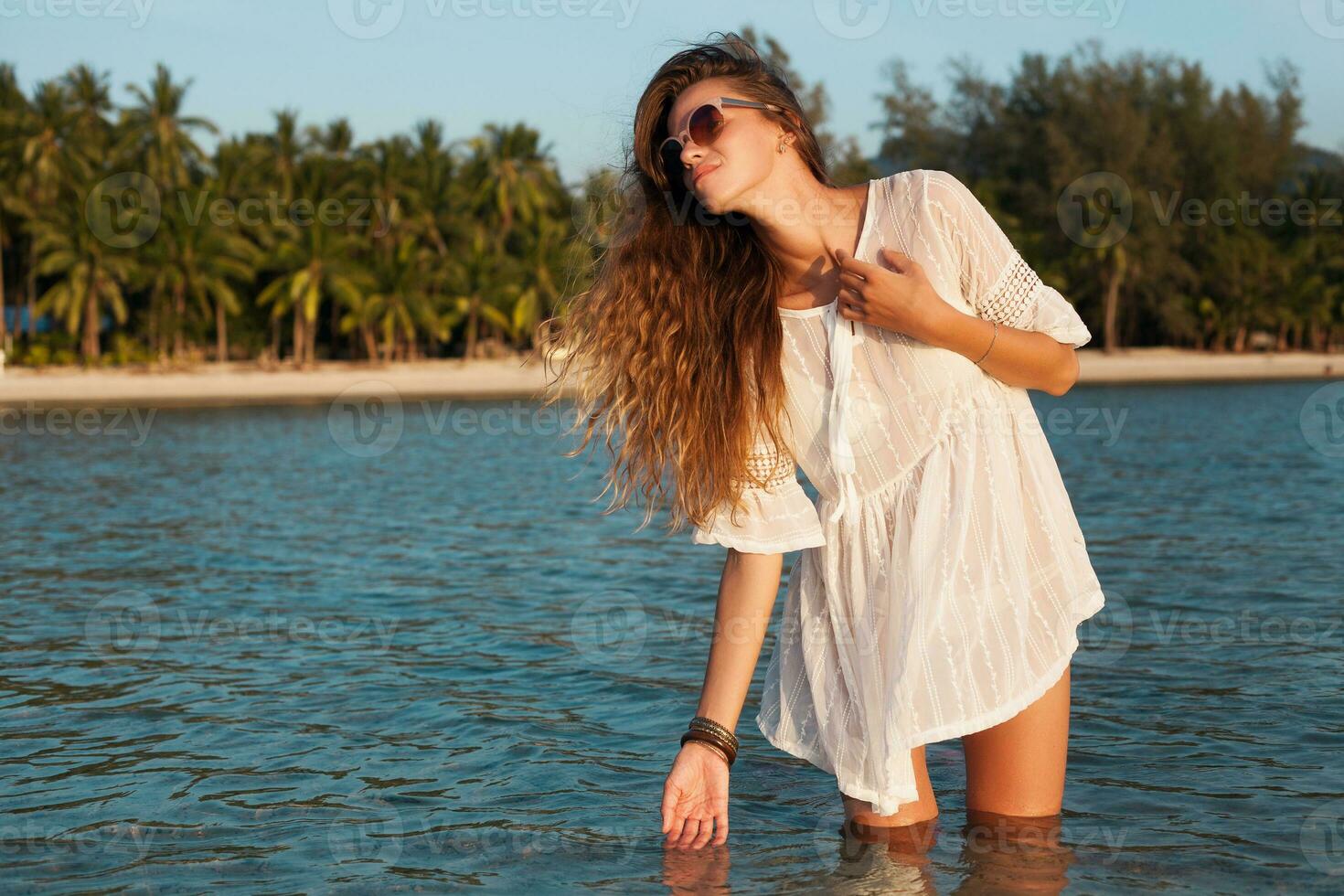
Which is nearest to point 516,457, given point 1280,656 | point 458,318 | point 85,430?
point 85,430

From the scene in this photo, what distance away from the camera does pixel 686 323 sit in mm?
3090

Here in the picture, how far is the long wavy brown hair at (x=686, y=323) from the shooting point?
301 cm

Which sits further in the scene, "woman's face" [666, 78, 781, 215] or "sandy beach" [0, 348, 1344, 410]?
"sandy beach" [0, 348, 1344, 410]

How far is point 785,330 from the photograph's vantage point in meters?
3.03

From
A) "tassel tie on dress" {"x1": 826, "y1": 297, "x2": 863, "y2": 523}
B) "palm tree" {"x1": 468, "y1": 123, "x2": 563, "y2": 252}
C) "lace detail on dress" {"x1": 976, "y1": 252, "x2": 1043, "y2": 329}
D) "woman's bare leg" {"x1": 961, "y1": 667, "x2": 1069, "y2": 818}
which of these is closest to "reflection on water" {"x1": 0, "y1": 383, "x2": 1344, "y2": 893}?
"woman's bare leg" {"x1": 961, "y1": 667, "x2": 1069, "y2": 818}

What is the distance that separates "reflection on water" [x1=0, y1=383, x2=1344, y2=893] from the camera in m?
4.16

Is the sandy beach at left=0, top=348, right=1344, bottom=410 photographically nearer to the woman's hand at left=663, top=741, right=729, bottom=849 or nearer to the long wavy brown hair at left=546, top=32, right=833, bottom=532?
the long wavy brown hair at left=546, top=32, right=833, bottom=532

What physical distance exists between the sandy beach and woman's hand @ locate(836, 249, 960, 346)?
35.8 meters

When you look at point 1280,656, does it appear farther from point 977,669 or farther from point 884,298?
point 884,298

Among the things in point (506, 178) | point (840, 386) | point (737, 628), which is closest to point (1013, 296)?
point (840, 386)

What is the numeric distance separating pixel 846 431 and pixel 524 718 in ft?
12.6

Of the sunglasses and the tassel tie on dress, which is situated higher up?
the sunglasses

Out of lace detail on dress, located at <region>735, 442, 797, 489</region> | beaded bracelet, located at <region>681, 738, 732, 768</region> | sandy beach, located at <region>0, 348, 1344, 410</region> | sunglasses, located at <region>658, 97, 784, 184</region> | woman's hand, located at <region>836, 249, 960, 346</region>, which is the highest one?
sunglasses, located at <region>658, 97, 784, 184</region>

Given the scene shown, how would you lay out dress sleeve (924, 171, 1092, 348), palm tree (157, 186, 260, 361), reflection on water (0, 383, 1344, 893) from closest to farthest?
dress sleeve (924, 171, 1092, 348) → reflection on water (0, 383, 1344, 893) → palm tree (157, 186, 260, 361)
